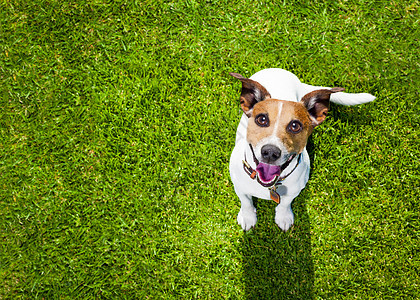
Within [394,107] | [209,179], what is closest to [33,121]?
[209,179]

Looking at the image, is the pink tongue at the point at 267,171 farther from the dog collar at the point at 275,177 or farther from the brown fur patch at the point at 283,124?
the brown fur patch at the point at 283,124

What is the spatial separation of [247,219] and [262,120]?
1.69 meters

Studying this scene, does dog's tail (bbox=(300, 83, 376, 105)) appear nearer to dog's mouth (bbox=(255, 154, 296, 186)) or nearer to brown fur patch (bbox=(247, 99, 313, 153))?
brown fur patch (bbox=(247, 99, 313, 153))

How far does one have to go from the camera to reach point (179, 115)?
4312mm

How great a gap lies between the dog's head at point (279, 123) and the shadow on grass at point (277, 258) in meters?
1.59

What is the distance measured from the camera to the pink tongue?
2.81m

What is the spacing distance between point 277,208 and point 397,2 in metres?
3.39

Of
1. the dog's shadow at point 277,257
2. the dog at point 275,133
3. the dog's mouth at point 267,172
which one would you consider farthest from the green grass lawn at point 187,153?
the dog's mouth at point 267,172

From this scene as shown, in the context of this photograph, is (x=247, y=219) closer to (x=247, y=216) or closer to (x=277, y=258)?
(x=247, y=216)

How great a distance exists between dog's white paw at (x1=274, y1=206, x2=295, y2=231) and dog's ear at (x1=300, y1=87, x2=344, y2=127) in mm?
1434

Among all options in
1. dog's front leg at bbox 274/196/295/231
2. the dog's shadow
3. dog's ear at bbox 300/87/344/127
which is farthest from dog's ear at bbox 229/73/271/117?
the dog's shadow

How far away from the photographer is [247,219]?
12.9 feet

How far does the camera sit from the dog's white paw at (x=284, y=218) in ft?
12.7

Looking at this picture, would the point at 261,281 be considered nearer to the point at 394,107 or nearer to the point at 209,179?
the point at 209,179
